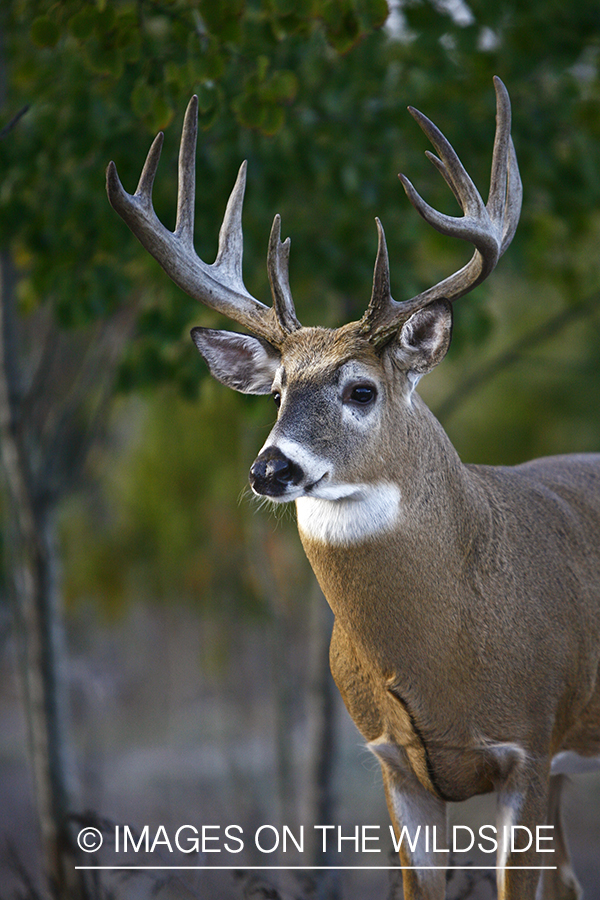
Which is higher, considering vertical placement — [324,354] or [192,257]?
[192,257]

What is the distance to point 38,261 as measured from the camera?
462 centimetres

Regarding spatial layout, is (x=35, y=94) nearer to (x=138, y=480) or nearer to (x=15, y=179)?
(x=15, y=179)

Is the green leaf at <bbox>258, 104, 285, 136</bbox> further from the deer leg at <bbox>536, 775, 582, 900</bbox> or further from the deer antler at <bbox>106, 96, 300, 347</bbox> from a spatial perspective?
the deer leg at <bbox>536, 775, 582, 900</bbox>

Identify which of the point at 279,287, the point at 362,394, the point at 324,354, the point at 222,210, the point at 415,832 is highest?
the point at 222,210

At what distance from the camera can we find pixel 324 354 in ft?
8.30

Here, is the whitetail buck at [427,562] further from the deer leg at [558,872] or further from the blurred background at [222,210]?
the deer leg at [558,872]

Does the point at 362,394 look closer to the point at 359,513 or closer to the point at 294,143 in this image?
the point at 359,513

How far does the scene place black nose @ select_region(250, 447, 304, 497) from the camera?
2.19 meters

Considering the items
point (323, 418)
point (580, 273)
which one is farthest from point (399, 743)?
point (580, 273)

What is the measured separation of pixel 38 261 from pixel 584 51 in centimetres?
322

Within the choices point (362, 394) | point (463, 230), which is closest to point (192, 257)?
point (362, 394)

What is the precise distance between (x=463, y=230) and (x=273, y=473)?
2.84 ft

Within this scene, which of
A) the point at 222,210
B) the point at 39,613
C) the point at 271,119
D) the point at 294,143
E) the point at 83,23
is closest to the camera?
the point at 83,23

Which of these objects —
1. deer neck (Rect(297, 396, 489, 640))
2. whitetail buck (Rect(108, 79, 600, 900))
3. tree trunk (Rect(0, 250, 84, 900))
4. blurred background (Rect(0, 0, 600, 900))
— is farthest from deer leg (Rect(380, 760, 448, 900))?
tree trunk (Rect(0, 250, 84, 900))
